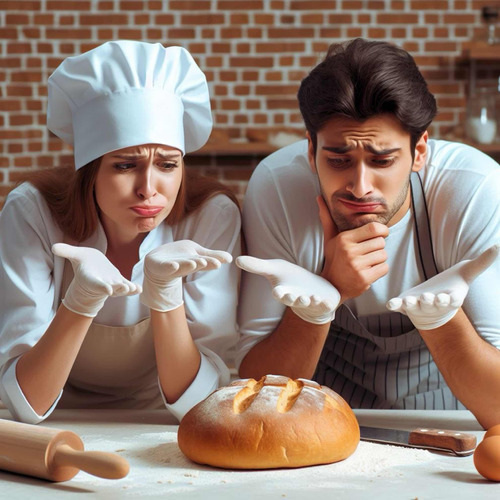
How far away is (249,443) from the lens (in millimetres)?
1145

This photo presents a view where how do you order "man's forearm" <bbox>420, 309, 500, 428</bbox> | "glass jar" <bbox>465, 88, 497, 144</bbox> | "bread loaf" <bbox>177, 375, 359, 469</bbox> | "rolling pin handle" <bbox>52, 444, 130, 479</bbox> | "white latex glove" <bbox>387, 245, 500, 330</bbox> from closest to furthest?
"rolling pin handle" <bbox>52, 444, 130, 479</bbox> → "bread loaf" <bbox>177, 375, 359, 469</bbox> → "white latex glove" <bbox>387, 245, 500, 330</bbox> → "man's forearm" <bbox>420, 309, 500, 428</bbox> → "glass jar" <bbox>465, 88, 497, 144</bbox>

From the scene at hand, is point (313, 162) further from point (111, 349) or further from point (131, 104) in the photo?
point (111, 349)

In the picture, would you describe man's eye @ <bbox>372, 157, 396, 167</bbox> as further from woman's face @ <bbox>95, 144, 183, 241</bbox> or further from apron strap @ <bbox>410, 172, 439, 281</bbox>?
woman's face @ <bbox>95, 144, 183, 241</bbox>

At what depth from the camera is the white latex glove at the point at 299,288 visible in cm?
142

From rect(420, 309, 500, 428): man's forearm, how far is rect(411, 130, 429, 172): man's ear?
35 cm

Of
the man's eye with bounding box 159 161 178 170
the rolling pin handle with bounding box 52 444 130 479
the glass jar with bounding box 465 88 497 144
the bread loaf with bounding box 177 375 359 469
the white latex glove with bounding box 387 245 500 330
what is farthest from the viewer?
the glass jar with bounding box 465 88 497 144

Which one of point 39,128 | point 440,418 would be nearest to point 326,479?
point 440,418

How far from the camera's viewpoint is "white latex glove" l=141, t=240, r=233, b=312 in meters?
1.44

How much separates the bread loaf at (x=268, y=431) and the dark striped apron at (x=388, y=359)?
56cm

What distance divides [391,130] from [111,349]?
763 mm

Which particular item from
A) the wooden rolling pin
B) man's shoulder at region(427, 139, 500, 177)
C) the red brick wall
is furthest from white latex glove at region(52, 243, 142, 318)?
the red brick wall

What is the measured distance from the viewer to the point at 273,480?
111 centimetres

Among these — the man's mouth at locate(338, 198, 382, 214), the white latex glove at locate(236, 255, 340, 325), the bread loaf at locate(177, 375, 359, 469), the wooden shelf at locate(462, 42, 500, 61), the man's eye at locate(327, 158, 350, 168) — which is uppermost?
the wooden shelf at locate(462, 42, 500, 61)

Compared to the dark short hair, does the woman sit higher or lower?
lower
